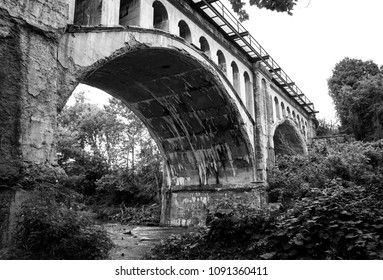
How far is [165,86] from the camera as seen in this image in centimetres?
1279

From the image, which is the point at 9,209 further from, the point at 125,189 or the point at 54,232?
the point at 125,189

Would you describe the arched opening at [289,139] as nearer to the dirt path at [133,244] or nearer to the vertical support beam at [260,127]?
Result: the vertical support beam at [260,127]

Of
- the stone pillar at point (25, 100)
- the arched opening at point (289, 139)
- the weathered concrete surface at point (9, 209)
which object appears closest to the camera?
the weathered concrete surface at point (9, 209)

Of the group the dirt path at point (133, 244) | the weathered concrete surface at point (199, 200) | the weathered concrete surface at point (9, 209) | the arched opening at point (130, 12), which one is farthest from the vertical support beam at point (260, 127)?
the weathered concrete surface at point (9, 209)

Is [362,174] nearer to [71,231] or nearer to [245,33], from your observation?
[245,33]

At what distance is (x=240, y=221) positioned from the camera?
19.0 ft

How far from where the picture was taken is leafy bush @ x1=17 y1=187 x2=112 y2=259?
4.05m

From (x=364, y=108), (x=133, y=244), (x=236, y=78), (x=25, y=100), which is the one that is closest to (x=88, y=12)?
(x=25, y=100)

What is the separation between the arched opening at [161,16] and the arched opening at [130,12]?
1163mm

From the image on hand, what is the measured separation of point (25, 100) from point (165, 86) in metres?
7.99

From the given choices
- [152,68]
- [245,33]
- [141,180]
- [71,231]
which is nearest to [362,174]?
[245,33]

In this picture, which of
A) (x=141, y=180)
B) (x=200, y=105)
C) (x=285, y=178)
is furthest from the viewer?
(x=141, y=180)

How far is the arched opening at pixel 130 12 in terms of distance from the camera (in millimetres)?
9141

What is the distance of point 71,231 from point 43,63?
2978mm
